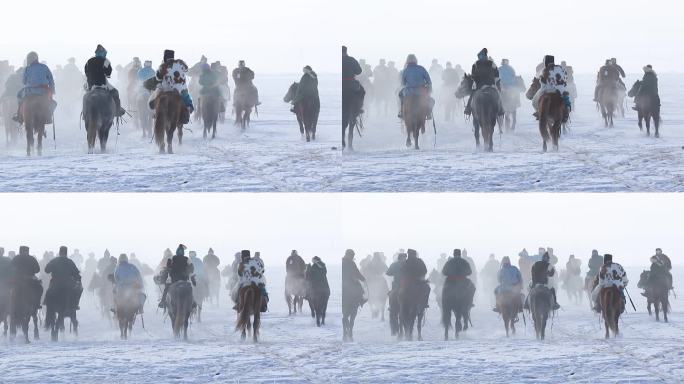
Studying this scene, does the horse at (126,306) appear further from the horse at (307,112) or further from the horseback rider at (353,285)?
the horse at (307,112)

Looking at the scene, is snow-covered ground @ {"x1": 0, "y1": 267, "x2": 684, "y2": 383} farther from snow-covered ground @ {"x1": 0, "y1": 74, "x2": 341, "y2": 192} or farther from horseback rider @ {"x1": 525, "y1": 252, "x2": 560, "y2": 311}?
snow-covered ground @ {"x1": 0, "y1": 74, "x2": 341, "y2": 192}

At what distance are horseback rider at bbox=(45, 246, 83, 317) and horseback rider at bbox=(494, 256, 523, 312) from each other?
604 centimetres

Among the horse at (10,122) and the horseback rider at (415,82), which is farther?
the horseback rider at (415,82)

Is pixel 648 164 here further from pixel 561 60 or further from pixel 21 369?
pixel 21 369

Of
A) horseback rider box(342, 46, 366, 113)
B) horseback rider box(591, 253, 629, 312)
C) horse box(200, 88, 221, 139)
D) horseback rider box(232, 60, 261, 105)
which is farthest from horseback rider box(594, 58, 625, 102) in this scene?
horse box(200, 88, 221, 139)

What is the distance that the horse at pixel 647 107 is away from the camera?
2423 centimetres

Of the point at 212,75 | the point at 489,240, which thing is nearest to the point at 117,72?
the point at 212,75

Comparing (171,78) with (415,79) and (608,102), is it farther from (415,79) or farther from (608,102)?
(608,102)

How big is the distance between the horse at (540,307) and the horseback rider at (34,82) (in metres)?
7.46

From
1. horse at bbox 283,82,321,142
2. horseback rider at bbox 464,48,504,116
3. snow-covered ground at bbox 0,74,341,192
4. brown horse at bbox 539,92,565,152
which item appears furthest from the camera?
horse at bbox 283,82,321,142

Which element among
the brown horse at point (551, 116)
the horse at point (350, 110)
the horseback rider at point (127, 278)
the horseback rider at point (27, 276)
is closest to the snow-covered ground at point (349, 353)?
the horseback rider at point (127, 278)

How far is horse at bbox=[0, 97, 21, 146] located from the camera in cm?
2298

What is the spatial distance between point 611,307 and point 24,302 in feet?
27.7

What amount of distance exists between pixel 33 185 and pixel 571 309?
795 cm
